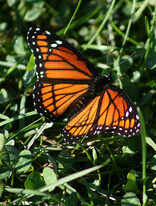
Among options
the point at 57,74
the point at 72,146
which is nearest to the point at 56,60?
the point at 57,74

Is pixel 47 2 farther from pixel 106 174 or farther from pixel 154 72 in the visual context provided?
pixel 106 174

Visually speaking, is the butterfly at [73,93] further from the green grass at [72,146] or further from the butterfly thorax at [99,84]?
the green grass at [72,146]

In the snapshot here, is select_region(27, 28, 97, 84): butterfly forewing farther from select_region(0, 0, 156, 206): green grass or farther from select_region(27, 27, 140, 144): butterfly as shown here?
select_region(0, 0, 156, 206): green grass

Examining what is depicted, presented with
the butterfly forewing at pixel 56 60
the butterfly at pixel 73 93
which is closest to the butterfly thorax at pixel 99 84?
the butterfly at pixel 73 93

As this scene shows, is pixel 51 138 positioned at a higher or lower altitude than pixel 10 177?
higher

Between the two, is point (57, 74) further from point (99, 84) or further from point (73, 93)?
point (99, 84)

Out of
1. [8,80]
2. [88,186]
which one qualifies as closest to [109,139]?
[88,186]
